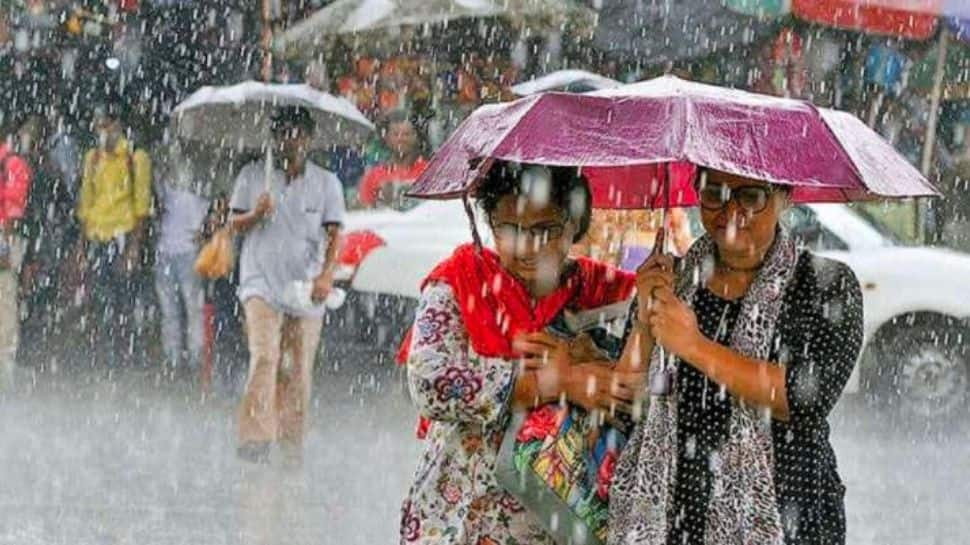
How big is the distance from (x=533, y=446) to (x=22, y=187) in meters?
10.6

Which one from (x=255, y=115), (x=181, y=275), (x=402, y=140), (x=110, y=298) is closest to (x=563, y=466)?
(x=255, y=115)

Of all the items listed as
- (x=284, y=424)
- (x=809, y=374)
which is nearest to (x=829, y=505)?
(x=809, y=374)

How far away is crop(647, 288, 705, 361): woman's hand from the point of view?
3.91 metres

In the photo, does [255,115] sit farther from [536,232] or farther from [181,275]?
[536,232]

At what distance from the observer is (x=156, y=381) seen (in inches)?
570

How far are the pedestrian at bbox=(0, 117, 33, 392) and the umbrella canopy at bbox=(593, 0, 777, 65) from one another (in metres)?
4.88

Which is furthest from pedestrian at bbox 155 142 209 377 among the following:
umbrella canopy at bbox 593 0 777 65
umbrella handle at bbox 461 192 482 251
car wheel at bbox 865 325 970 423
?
umbrella handle at bbox 461 192 482 251

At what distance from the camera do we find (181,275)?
15188 millimetres

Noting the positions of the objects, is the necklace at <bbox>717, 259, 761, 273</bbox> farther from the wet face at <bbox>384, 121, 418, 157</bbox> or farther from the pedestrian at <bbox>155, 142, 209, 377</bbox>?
the wet face at <bbox>384, 121, 418, 157</bbox>

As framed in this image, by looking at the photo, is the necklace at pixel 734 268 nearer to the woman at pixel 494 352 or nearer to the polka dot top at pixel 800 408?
the polka dot top at pixel 800 408

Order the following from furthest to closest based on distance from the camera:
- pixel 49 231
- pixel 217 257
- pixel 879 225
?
pixel 49 231, pixel 879 225, pixel 217 257

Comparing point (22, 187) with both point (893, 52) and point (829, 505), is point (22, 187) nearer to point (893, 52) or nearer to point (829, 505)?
point (893, 52)

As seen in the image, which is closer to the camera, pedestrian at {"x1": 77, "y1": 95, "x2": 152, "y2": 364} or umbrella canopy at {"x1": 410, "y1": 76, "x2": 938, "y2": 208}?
umbrella canopy at {"x1": 410, "y1": 76, "x2": 938, "y2": 208}

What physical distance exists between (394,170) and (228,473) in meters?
5.34
